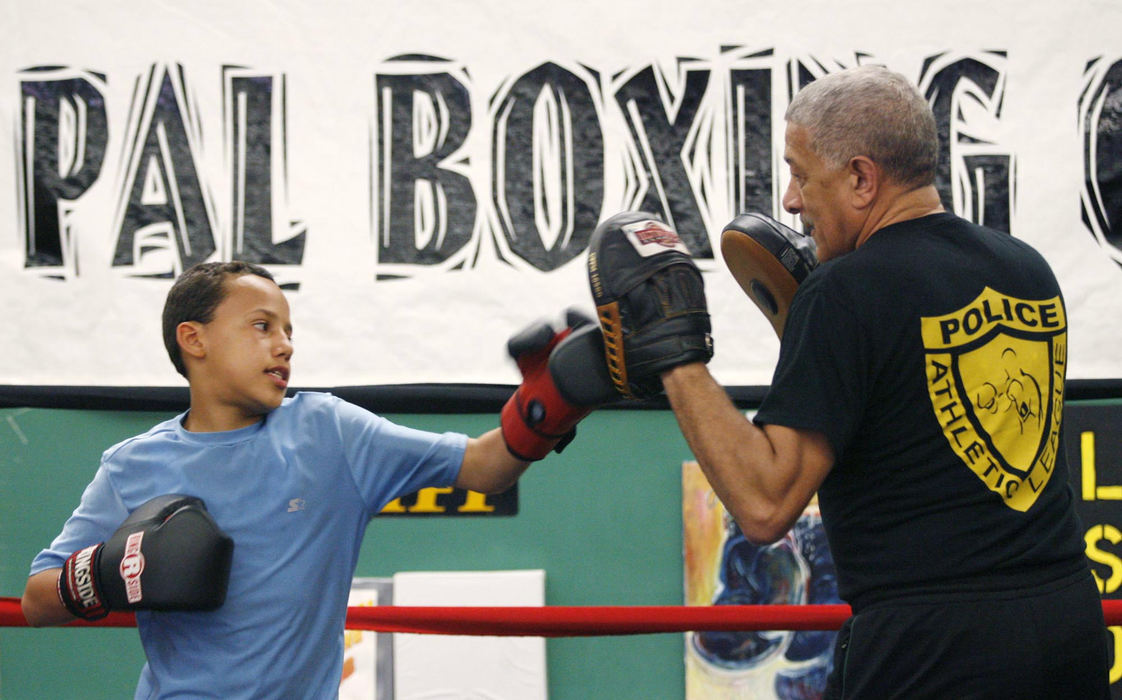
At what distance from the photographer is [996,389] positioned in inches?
41.3

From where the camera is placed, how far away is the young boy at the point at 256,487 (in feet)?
4.32

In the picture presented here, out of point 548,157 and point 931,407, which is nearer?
point 931,407

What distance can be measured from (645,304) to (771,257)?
0.26 metres

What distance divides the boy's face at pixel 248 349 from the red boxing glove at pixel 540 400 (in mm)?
342

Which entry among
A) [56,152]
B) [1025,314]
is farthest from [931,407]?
[56,152]

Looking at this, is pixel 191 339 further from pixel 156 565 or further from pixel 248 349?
pixel 156 565

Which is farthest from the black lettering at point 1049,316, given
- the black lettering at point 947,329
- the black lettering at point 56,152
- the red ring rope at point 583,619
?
the black lettering at point 56,152

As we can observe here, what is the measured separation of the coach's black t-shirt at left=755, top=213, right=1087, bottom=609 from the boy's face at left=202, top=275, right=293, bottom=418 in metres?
0.74

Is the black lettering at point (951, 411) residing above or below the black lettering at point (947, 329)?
below

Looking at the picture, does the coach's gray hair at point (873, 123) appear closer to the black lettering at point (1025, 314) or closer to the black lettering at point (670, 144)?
the black lettering at point (1025, 314)

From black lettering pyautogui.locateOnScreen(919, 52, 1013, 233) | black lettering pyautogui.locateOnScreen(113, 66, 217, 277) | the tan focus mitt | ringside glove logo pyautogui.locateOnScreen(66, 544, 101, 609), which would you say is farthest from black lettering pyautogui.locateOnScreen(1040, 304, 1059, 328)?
black lettering pyautogui.locateOnScreen(113, 66, 217, 277)

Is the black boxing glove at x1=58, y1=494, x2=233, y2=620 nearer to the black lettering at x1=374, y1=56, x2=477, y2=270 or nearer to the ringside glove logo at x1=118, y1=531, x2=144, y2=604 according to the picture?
the ringside glove logo at x1=118, y1=531, x2=144, y2=604

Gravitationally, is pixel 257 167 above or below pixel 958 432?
above

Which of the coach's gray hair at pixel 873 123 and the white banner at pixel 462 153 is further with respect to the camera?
the white banner at pixel 462 153
